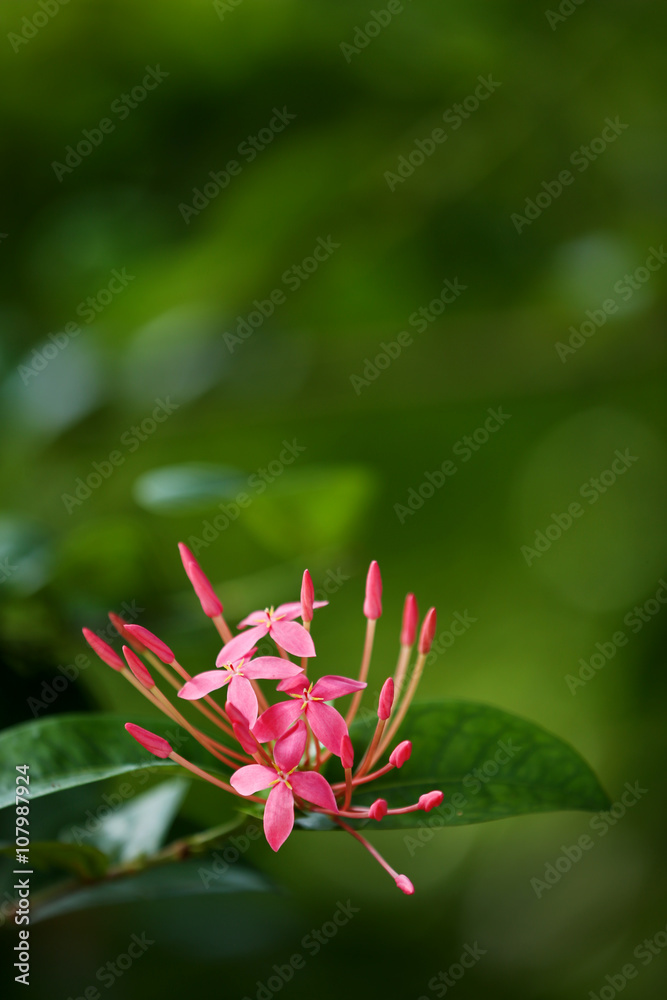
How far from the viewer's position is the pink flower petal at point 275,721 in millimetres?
579

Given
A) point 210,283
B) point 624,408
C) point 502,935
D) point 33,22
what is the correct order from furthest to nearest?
point 624,408 < point 502,935 < point 210,283 < point 33,22

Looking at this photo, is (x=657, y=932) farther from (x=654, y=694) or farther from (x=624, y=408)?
(x=624, y=408)

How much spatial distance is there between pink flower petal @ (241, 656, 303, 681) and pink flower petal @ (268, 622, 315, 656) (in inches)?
0.4

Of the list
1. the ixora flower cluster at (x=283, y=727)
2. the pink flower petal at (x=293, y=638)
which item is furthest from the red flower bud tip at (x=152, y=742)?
the pink flower petal at (x=293, y=638)

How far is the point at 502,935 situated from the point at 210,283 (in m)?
1.29

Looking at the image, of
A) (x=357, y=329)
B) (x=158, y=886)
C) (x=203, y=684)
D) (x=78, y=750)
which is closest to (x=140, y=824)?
(x=158, y=886)

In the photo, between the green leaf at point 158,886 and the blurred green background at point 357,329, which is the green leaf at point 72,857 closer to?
the green leaf at point 158,886

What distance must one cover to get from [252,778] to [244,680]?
0.21 feet

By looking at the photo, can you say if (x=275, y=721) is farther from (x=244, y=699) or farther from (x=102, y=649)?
(x=102, y=649)

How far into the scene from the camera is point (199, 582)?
0.65 metres

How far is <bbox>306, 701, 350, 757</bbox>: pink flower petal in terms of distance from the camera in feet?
1.88

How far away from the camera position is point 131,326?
1.61 metres

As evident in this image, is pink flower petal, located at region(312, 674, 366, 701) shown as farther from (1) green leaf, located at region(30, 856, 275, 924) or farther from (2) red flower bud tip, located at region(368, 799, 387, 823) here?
(1) green leaf, located at region(30, 856, 275, 924)

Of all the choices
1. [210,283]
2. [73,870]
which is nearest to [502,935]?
[73,870]
